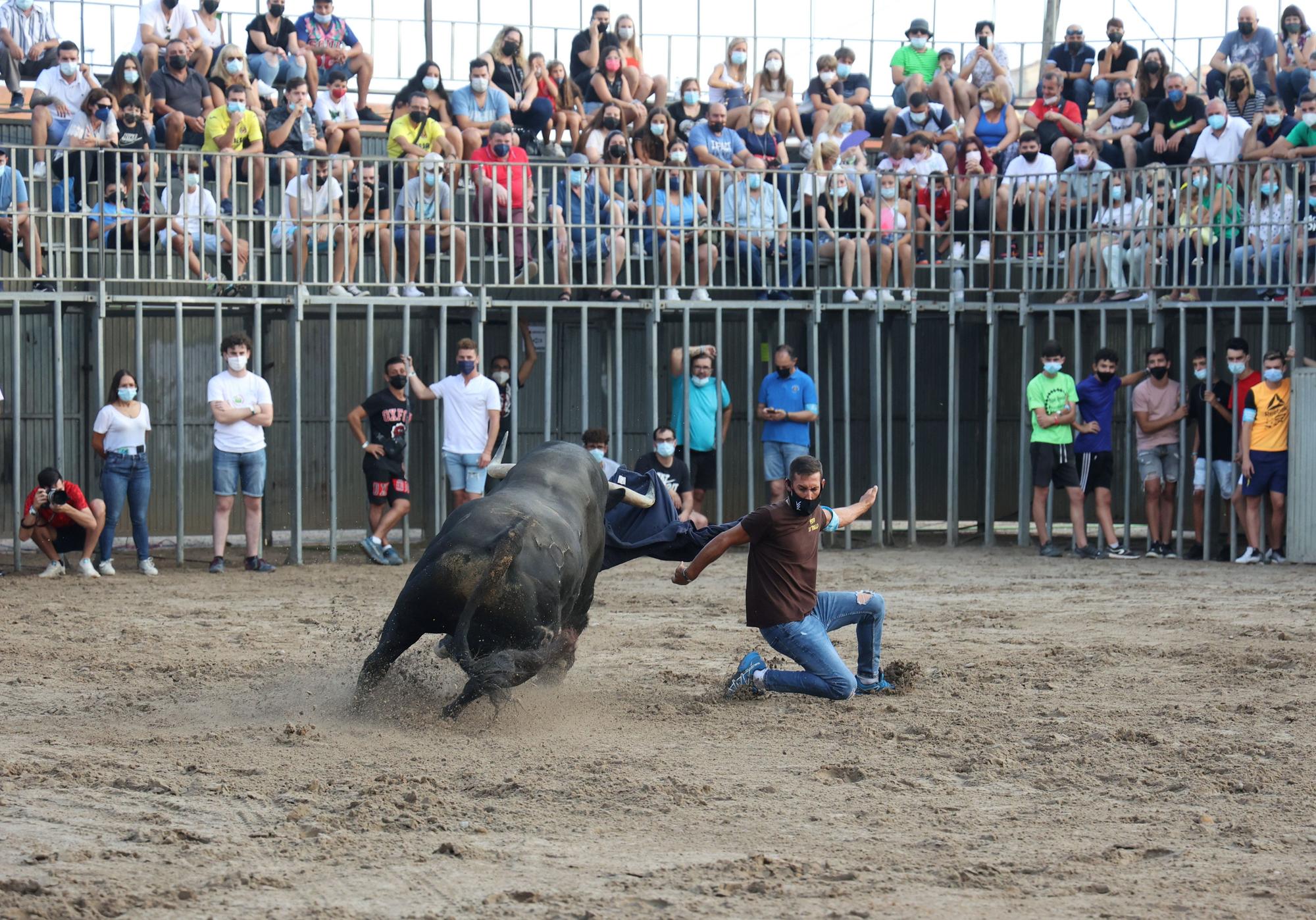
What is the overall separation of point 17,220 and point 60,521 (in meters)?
2.91

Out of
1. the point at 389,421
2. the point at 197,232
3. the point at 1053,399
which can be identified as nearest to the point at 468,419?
the point at 389,421

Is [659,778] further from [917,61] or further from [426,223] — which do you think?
[917,61]

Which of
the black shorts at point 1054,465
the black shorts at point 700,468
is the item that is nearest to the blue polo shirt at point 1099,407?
the black shorts at point 1054,465

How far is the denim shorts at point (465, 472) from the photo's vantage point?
1625cm

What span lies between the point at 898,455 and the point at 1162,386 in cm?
432

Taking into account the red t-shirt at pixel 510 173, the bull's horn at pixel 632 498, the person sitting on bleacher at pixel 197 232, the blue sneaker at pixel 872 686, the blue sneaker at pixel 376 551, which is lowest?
the blue sneaker at pixel 376 551

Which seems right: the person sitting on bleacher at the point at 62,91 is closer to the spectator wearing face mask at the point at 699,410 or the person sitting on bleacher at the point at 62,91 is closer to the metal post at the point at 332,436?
the metal post at the point at 332,436

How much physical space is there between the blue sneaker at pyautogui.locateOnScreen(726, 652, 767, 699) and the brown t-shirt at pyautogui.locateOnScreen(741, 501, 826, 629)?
0.92ft

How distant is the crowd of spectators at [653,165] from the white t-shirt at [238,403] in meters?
1.07

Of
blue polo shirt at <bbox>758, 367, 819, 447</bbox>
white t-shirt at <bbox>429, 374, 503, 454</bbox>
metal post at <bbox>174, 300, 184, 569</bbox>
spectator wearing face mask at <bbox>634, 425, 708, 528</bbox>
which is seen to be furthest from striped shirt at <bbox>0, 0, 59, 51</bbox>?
blue polo shirt at <bbox>758, 367, 819, 447</bbox>

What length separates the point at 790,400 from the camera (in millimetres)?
17422

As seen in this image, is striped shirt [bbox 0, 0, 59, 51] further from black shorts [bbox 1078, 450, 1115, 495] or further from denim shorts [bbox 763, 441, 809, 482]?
black shorts [bbox 1078, 450, 1115, 495]

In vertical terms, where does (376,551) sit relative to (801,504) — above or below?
below

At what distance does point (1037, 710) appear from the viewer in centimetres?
883
